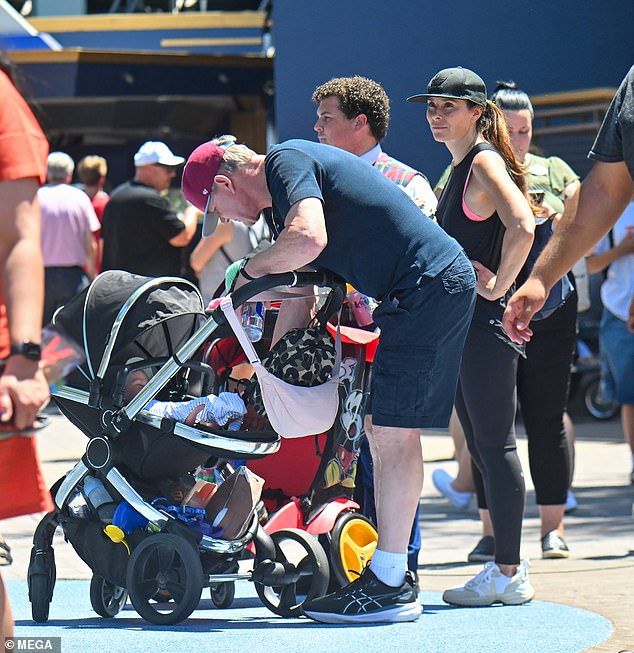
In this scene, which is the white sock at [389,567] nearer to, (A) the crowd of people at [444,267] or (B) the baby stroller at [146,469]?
(A) the crowd of people at [444,267]

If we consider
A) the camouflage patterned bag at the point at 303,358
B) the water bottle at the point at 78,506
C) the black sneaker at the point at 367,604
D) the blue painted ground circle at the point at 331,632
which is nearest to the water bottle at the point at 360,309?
the camouflage patterned bag at the point at 303,358

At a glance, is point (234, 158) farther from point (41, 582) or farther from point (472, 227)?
point (41, 582)

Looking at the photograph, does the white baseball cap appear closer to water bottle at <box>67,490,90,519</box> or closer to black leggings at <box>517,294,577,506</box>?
black leggings at <box>517,294,577,506</box>

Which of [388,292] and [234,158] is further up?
[234,158]

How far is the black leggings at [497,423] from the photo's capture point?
491 centimetres

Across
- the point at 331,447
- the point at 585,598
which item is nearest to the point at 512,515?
the point at 585,598

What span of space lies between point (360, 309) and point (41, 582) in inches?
59.7

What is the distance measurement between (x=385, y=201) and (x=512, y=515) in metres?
1.29

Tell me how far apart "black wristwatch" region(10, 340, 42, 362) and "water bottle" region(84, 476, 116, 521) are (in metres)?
1.94

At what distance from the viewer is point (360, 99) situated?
217 inches

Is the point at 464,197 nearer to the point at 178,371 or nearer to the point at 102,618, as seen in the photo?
the point at 178,371

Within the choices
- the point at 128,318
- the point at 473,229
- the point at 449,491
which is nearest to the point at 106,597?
the point at 128,318

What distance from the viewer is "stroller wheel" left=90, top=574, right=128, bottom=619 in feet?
15.7

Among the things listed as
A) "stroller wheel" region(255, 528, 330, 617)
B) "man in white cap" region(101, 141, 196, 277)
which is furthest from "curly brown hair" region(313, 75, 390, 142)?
"man in white cap" region(101, 141, 196, 277)
